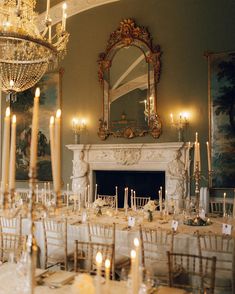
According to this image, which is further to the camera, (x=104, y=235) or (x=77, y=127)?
(x=77, y=127)

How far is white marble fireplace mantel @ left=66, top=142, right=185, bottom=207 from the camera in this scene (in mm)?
7984

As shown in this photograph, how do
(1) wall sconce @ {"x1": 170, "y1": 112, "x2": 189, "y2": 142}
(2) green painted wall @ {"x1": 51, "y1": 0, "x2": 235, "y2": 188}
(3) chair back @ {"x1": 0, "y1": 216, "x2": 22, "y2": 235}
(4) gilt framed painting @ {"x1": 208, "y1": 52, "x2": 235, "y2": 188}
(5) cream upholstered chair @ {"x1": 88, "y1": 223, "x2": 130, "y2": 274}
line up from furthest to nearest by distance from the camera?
1. (1) wall sconce @ {"x1": 170, "y1": 112, "x2": 189, "y2": 142}
2. (2) green painted wall @ {"x1": 51, "y1": 0, "x2": 235, "y2": 188}
3. (4) gilt framed painting @ {"x1": 208, "y1": 52, "x2": 235, "y2": 188}
4. (3) chair back @ {"x1": 0, "y1": 216, "x2": 22, "y2": 235}
5. (5) cream upholstered chair @ {"x1": 88, "y1": 223, "x2": 130, "y2": 274}

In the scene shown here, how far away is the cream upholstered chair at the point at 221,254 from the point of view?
13.1 feet

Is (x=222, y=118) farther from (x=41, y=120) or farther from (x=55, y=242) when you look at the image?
(x=41, y=120)

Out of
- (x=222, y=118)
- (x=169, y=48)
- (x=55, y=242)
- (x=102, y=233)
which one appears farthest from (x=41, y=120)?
(x=102, y=233)

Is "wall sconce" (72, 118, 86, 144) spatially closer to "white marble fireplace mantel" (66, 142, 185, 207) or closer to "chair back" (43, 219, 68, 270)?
"white marble fireplace mantel" (66, 142, 185, 207)

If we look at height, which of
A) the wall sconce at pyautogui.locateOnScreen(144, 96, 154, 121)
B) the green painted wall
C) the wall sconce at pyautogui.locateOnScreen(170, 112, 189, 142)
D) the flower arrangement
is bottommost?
the flower arrangement

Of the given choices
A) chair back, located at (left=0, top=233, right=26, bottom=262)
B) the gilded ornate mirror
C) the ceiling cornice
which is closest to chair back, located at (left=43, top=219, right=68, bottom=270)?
chair back, located at (left=0, top=233, right=26, bottom=262)

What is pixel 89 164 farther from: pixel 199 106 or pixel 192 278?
pixel 192 278

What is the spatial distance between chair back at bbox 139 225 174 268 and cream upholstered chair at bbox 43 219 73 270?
99 centimetres

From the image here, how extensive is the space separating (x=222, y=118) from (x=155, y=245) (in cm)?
390

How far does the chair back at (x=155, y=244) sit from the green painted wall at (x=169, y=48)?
3.59 m

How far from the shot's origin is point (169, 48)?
27.1 ft

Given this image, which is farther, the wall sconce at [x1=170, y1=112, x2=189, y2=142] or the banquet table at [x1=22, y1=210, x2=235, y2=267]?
the wall sconce at [x1=170, y1=112, x2=189, y2=142]
